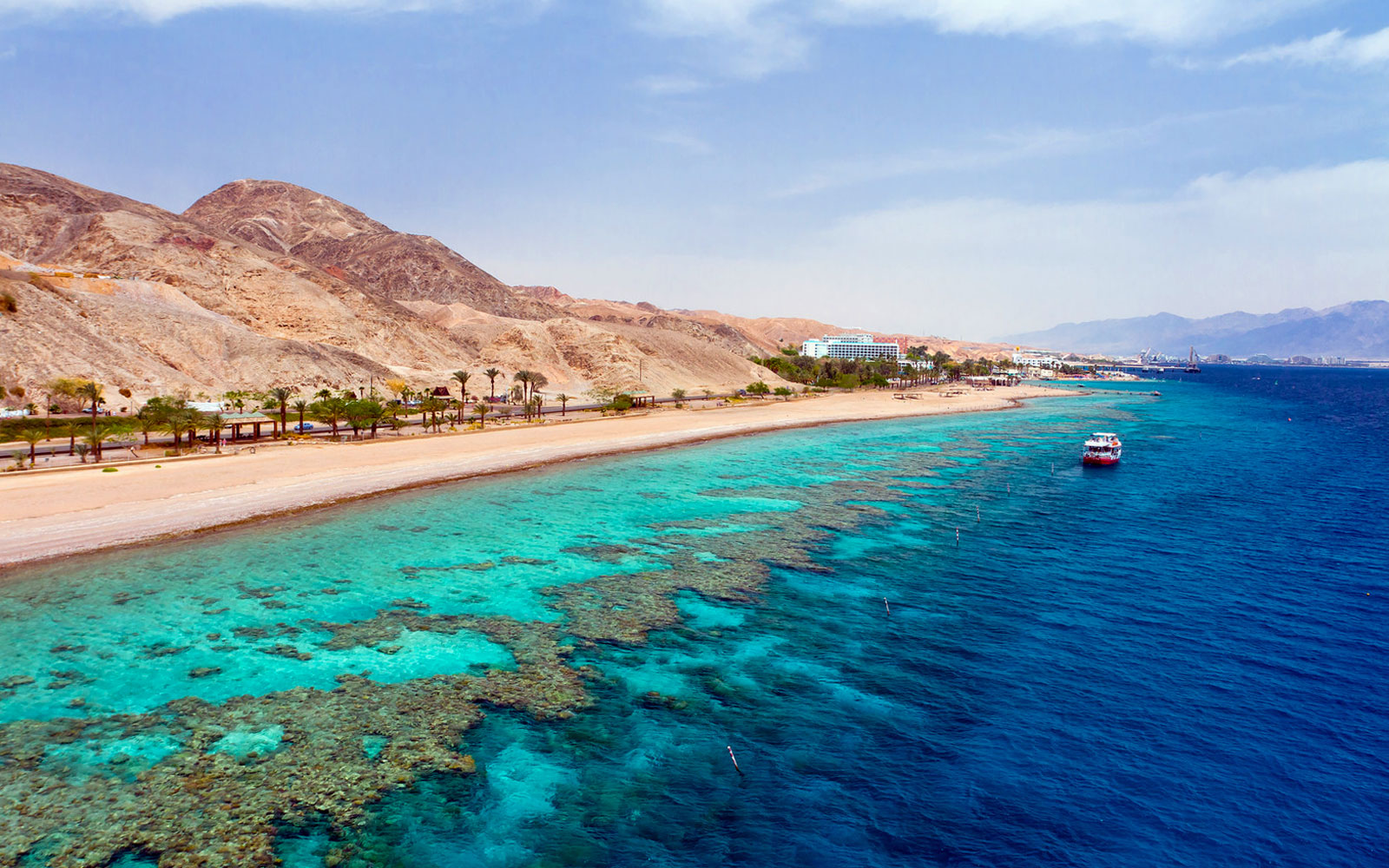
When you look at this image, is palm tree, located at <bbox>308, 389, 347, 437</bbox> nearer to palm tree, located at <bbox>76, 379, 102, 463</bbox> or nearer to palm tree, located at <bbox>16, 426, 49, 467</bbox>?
palm tree, located at <bbox>76, 379, 102, 463</bbox>

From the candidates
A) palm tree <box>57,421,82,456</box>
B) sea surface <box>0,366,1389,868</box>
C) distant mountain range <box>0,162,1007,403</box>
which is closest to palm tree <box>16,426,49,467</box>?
palm tree <box>57,421,82,456</box>

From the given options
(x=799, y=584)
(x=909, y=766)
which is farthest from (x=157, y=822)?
(x=799, y=584)

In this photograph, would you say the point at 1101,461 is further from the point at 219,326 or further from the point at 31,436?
the point at 219,326

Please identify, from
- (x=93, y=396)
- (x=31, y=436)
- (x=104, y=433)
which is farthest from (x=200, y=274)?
(x=31, y=436)

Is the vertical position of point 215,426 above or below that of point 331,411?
below

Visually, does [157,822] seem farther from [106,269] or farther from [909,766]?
[106,269]

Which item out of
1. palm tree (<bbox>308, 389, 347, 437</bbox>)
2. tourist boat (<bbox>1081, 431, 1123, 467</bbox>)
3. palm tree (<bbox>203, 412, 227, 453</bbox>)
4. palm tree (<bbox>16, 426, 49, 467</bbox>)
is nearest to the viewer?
palm tree (<bbox>16, 426, 49, 467</bbox>)

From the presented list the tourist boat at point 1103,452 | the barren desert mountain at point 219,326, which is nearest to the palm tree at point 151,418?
the barren desert mountain at point 219,326
